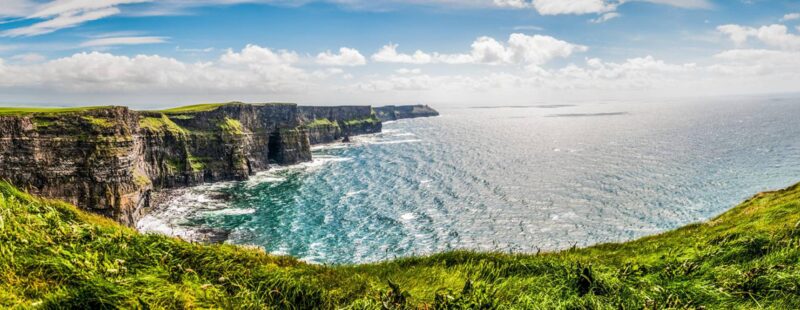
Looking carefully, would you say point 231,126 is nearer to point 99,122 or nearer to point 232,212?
point 232,212

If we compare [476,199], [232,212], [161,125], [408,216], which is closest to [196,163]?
[161,125]

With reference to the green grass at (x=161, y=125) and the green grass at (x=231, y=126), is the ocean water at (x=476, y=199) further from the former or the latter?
the green grass at (x=161, y=125)

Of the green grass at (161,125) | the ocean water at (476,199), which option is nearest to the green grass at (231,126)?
the green grass at (161,125)

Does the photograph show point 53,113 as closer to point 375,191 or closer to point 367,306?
point 375,191

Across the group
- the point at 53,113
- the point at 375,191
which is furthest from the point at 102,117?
the point at 375,191

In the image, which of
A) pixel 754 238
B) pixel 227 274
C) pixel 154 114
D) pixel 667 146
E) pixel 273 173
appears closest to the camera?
pixel 227 274
